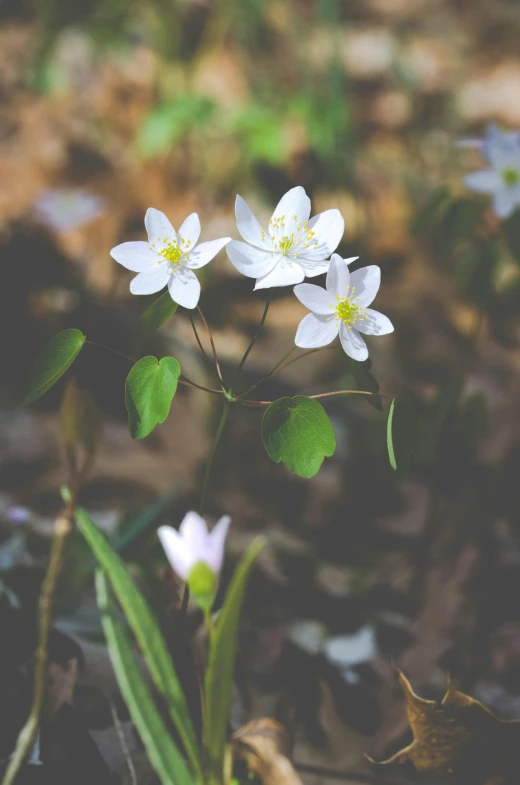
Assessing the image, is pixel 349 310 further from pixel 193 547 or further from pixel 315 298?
pixel 193 547

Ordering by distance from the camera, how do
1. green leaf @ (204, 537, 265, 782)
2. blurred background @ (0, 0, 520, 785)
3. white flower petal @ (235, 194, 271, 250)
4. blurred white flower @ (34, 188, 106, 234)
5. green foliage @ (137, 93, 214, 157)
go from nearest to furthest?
green leaf @ (204, 537, 265, 782) < white flower petal @ (235, 194, 271, 250) < blurred background @ (0, 0, 520, 785) < blurred white flower @ (34, 188, 106, 234) < green foliage @ (137, 93, 214, 157)

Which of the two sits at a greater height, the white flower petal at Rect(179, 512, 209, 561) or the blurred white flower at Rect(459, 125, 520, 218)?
the blurred white flower at Rect(459, 125, 520, 218)

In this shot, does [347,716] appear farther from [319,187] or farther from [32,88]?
[32,88]

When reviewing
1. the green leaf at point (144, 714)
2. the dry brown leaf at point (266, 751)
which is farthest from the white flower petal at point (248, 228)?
the dry brown leaf at point (266, 751)

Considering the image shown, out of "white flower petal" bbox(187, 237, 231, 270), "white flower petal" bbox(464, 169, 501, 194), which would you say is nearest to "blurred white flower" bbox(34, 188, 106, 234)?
"white flower petal" bbox(464, 169, 501, 194)

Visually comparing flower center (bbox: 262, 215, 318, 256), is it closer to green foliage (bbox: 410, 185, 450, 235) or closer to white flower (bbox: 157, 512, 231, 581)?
white flower (bbox: 157, 512, 231, 581)

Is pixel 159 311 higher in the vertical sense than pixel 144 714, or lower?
higher

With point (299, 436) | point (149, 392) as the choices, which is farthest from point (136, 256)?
point (299, 436)
